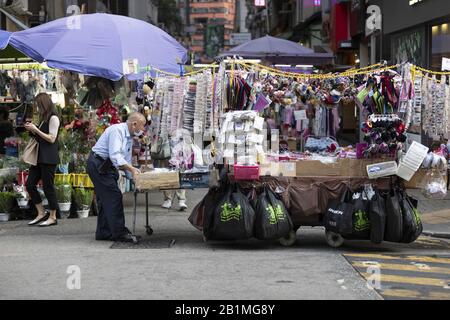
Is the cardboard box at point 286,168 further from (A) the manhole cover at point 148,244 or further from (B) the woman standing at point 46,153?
(B) the woman standing at point 46,153

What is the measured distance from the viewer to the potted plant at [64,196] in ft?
37.1

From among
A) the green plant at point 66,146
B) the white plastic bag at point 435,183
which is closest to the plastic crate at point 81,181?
the green plant at point 66,146

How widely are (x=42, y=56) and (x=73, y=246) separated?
4.07 meters

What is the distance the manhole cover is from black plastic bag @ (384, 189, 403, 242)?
2618 millimetres

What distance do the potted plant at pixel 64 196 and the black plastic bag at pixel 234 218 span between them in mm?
3549

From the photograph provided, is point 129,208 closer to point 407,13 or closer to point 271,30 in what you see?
point 407,13

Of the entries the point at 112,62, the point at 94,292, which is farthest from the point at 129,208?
the point at 94,292

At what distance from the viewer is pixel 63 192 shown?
37.2ft

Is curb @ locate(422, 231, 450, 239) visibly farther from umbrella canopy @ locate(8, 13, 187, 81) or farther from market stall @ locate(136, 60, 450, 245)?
umbrella canopy @ locate(8, 13, 187, 81)

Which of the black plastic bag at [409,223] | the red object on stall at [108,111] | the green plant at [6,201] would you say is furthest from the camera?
the red object on stall at [108,111]

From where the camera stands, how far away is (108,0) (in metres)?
35.7

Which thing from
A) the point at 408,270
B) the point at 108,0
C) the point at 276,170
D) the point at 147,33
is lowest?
the point at 408,270

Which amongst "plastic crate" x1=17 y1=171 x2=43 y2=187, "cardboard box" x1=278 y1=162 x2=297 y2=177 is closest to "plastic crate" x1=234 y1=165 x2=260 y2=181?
"cardboard box" x1=278 y1=162 x2=297 y2=177

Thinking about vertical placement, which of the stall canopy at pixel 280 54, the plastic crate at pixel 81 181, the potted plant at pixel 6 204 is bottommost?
the potted plant at pixel 6 204
